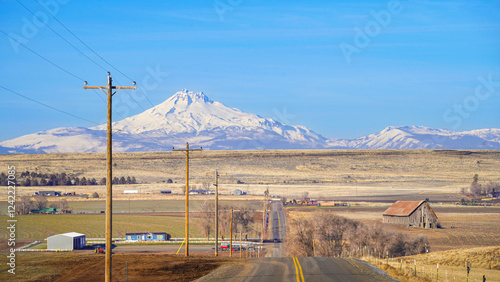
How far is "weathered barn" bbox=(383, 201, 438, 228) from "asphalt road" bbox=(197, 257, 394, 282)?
54834mm

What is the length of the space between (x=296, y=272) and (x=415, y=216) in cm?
6409

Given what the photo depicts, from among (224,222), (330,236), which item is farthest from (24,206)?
(330,236)

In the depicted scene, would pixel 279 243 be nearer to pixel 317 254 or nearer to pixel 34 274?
pixel 317 254

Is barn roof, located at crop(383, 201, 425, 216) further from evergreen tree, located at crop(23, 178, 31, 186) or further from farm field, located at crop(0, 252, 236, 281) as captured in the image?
evergreen tree, located at crop(23, 178, 31, 186)

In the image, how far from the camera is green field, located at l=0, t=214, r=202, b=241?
8588 centimetres

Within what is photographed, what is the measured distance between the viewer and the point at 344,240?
71.9m

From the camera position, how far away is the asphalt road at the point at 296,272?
3253 cm

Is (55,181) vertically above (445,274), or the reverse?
(55,181)

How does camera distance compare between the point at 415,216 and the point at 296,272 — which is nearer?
the point at 296,272

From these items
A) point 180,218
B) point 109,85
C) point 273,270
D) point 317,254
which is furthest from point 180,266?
point 180,218

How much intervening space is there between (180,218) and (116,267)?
66086 mm

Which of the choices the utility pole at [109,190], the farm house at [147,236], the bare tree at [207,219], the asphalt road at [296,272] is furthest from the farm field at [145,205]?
the utility pole at [109,190]

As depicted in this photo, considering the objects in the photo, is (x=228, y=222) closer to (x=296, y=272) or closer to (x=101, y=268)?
(x=101, y=268)

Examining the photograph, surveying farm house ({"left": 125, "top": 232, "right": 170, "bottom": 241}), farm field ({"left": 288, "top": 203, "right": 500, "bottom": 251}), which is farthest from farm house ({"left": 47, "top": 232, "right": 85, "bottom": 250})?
farm field ({"left": 288, "top": 203, "right": 500, "bottom": 251})
